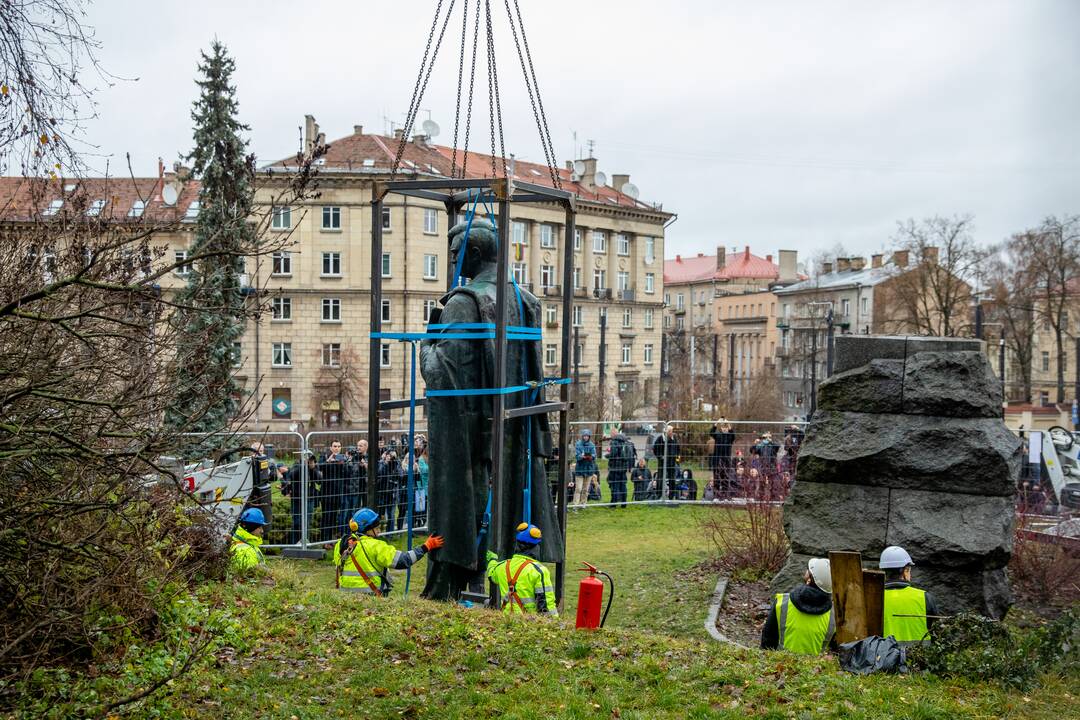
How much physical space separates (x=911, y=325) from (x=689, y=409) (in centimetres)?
2501

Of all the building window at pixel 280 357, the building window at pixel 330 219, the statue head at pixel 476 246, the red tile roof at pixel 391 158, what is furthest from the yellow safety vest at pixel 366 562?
the building window at pixel 330 219

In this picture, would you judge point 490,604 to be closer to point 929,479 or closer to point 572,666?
point 572,666

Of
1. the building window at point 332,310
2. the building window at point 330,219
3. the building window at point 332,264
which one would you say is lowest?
the building window at point 332,310

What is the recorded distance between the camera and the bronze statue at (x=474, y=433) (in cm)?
949

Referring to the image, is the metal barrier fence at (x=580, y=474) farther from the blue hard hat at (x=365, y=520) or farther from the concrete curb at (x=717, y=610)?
the blue hard hat at (x=365, y=520)

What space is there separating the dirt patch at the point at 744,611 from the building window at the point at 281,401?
40.2 m

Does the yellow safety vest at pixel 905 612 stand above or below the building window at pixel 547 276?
below

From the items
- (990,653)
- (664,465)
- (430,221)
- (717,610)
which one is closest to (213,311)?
(990,653)

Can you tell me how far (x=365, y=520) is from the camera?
10031 millimetres

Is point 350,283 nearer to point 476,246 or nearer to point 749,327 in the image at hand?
point 476,246

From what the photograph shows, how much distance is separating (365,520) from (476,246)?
2.75 meters

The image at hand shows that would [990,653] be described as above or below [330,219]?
below

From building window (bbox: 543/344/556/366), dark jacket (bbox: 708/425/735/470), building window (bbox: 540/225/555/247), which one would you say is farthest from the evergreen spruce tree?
building window (bbox: 540/225/555/247)

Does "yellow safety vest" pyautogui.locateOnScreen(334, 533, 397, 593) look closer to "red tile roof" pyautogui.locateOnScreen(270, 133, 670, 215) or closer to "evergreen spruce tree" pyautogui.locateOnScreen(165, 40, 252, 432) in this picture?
"evergreen spruce tree" pyautogui.locateOnScreen(165, 40, 252, 432)
